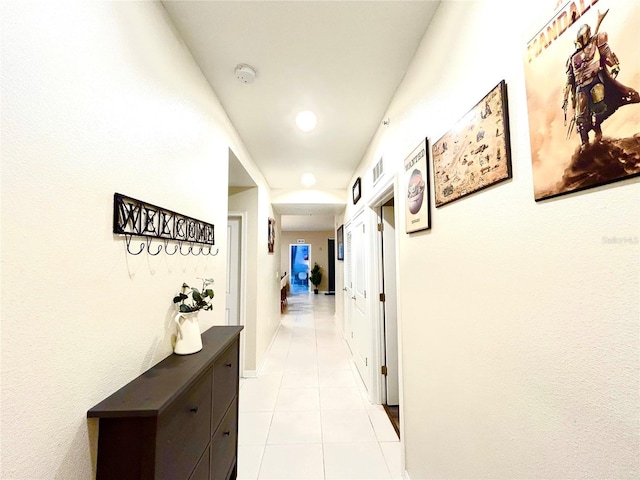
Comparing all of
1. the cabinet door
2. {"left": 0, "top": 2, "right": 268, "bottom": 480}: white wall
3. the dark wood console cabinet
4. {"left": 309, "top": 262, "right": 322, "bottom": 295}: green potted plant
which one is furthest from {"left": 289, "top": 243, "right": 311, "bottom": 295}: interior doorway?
{"left": 0, "top": 2, "right": 268, "bottom": 480}: white wall

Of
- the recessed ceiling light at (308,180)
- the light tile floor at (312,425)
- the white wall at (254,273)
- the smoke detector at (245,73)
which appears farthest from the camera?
the recessed ceiling light at (308,180)

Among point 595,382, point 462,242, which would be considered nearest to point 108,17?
point 462,242

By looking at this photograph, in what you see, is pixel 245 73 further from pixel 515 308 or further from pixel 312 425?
pixel 312 425

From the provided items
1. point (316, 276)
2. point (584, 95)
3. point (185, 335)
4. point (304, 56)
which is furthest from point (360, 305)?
point (316, 276)

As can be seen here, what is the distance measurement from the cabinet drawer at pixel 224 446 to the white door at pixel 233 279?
1.67m

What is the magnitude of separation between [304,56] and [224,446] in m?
2.17

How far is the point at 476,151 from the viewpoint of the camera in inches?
36.1

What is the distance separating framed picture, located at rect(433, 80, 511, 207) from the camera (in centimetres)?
79

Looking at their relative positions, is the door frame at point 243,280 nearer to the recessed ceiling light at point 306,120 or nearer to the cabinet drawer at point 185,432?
the recessed ceiling light at point 306,120

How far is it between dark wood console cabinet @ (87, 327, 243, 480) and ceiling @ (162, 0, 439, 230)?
1591mm

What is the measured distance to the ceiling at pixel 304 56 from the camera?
119 cm

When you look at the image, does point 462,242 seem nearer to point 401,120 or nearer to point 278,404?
point 401,120

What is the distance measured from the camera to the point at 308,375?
299 cm

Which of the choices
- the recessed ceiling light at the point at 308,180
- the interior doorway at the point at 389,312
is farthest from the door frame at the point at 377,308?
the recessed ceiling light at the point at 308,180
